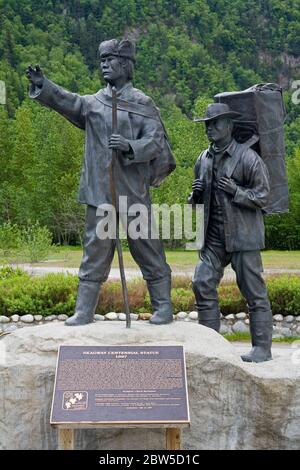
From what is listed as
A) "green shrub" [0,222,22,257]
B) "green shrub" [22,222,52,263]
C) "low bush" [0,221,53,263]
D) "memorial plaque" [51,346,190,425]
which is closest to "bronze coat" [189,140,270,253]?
"memorial plaque" [51,346,190,425]

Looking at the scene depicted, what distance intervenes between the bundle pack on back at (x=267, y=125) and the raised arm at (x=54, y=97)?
4.38ft

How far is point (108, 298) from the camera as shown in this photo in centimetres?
1187

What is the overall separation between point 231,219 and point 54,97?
6.03 ft

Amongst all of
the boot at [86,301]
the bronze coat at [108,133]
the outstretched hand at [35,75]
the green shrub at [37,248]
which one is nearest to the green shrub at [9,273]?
the green shrub at [37,248]

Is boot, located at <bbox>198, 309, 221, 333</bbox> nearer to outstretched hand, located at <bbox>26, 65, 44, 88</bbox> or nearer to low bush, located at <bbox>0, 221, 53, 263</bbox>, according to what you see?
outstretched hand, located at <bbox>26, 65, 44, 88</bbox>

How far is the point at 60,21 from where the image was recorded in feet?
268

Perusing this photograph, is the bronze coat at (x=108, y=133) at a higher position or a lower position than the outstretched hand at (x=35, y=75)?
lower

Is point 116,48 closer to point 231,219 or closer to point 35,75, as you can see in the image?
point 35,75

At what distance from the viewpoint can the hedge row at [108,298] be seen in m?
11.7

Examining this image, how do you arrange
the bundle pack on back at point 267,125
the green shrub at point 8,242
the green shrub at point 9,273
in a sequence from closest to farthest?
the bundle pack on back at point 267,125 → the green shrub at point 9,273 → the green shrub at point 8,242

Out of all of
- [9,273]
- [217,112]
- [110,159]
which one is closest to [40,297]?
[9,273]

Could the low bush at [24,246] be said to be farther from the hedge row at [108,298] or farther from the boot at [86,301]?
the boot at [86,301]

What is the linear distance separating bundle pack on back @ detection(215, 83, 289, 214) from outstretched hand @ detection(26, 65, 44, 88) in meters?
1.70
